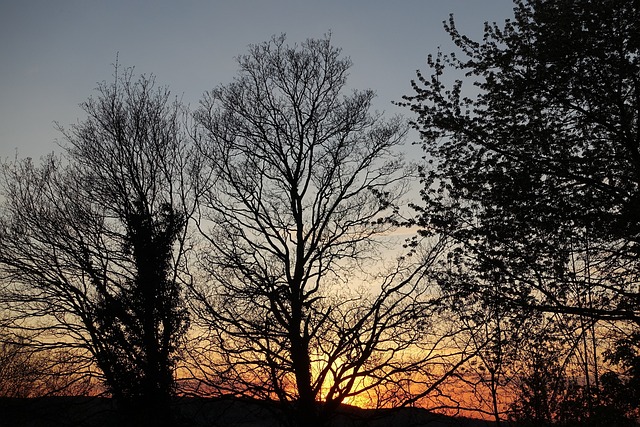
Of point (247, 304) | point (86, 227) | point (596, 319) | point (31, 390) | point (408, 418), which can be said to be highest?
point (86, 227)

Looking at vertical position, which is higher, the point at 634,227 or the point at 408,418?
the point at 634,227

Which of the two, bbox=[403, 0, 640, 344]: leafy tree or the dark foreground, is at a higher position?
bbox=[403, 0, 640, 344]: leafy tree

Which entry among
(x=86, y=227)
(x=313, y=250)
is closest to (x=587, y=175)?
(x=313, y=250)

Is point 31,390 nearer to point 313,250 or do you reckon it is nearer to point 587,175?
point 313,250

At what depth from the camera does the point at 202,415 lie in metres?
16.0

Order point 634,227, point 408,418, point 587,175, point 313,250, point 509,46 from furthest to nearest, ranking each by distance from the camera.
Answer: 1. point 313,250
2. point 408,418
3. point 509,46
4. point 587,175
5. point 634,227

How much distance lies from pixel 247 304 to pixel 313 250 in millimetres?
2587

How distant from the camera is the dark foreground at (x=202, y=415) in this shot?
50.0 ft

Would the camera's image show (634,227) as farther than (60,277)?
No

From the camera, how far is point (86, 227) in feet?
58.1

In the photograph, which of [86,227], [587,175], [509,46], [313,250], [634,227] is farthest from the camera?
[86,227]

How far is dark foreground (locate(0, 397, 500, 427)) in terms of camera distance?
600 inches

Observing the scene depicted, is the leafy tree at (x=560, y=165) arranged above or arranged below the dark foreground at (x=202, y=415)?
above

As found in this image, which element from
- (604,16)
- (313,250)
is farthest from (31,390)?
(604,16)
